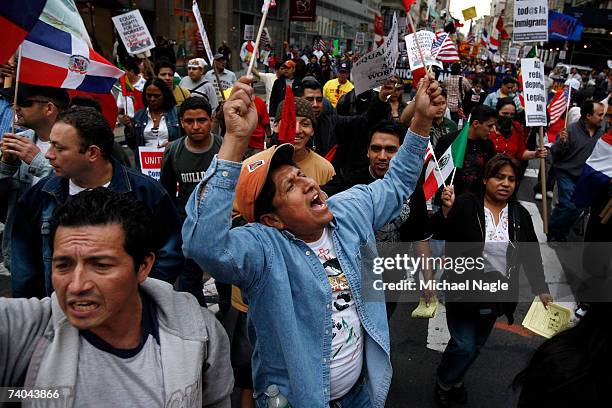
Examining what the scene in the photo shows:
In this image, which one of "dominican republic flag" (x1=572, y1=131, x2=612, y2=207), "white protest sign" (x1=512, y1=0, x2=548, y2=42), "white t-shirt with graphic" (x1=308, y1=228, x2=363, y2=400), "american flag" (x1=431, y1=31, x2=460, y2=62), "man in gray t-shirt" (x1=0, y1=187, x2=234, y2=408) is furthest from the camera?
"american flag" (x1=431, y1=31, x2=460, y2=62)

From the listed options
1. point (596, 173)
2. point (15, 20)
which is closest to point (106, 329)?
point (15, 20)

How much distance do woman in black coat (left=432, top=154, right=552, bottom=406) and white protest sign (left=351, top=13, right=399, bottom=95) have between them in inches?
87.1

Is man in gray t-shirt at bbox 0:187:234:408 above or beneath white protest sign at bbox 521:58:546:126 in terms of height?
beneath

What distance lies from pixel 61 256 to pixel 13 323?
219mm

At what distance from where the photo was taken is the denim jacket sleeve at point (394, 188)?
243 centimetres

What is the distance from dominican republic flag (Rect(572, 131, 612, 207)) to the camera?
4.39 metres

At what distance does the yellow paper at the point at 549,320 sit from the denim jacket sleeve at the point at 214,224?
196 centimetres

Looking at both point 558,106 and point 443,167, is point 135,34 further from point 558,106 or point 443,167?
point 558,106

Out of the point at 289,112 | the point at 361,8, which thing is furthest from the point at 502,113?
the point at 361,8

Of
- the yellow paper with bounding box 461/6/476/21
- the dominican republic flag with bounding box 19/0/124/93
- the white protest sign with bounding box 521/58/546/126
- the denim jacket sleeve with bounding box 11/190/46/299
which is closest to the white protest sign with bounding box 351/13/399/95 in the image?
the white protest sign with bounding box 521/58/546/126

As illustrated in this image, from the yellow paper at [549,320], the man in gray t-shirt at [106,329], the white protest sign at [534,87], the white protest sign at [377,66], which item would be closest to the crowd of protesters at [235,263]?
the man in gray t-shirt at [106,329]

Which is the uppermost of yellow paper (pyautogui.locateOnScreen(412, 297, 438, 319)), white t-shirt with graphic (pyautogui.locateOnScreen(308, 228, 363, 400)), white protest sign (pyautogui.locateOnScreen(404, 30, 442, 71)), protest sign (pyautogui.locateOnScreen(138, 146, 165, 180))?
white protest sign (pyautogui.locateOnScreen(404, 30, 442, 71))

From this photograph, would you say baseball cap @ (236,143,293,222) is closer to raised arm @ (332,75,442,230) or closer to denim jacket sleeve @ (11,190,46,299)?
raised arm @ (332,75,442,230)

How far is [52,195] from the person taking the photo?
2539 millimetres
